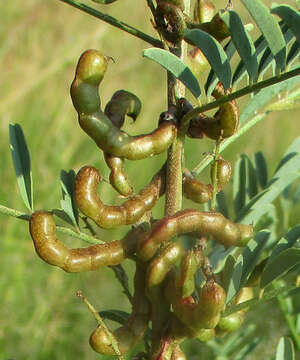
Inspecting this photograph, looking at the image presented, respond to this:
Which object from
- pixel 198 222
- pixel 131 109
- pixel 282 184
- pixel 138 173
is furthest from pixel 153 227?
pixel 138 173

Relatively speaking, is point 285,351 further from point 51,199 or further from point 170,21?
point 51,199

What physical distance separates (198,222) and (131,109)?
185 millimetres

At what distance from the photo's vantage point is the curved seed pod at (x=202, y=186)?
880 mm

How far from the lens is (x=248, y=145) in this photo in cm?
315

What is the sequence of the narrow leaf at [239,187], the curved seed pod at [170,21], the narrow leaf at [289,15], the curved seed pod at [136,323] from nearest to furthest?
the narrow leaf at [289,15], the curved seed pod at [170,21], the curved seed pod at [136,323], the narrow leaf at [239,187]

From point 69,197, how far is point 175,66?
0.90 feet

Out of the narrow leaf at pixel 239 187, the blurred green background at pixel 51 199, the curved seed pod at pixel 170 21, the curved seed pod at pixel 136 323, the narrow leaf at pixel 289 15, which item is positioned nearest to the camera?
the narrow leaf at pixel 289 15

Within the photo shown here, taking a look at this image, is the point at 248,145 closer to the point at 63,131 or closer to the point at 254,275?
the point at 63,131

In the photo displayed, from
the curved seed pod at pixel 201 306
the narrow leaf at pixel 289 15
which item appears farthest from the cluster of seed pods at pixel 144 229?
the narrow leaf at pixel 289 15

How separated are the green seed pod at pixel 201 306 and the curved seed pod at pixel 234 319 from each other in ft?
0.41

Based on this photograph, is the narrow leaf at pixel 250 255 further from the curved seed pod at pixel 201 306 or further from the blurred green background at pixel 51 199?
the blurred green background at pixel 51 199

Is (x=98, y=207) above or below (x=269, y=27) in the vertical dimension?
below

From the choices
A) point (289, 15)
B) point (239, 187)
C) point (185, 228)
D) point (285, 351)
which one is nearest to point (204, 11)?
point (289, 15)

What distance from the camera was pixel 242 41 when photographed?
76cm
